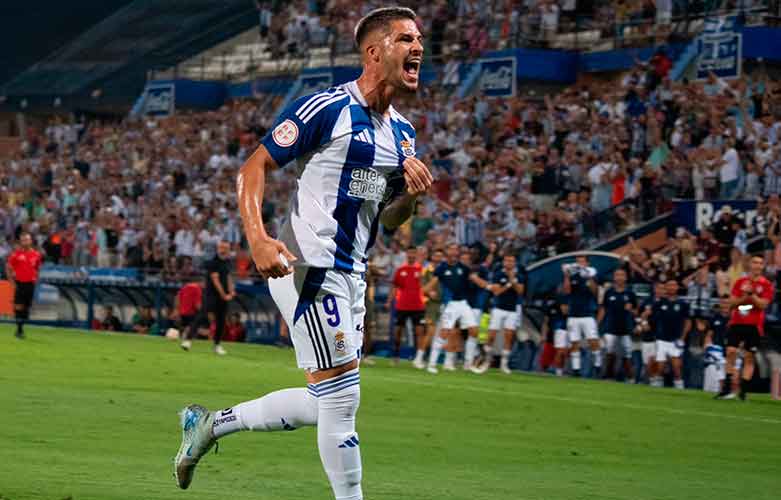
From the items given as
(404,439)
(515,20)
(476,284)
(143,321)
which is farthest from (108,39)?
(404,439)

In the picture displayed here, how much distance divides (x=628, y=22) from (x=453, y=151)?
5.07 meters

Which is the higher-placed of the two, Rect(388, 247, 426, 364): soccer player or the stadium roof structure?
the stadium roof structure

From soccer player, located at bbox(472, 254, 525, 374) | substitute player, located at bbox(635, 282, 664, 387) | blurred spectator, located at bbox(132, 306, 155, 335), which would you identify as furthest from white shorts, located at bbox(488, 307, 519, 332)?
blurred spectator, located at bbox(132, 306, 155, 335)

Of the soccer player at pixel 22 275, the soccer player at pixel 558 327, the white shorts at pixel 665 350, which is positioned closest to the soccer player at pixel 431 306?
the soccer player at pixel 558 327

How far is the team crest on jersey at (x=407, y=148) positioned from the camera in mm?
7586

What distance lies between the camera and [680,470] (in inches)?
489

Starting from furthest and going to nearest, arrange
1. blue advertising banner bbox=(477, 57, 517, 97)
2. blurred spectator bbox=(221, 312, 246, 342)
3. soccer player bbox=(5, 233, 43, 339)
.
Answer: blue advertising banner bbox=(477, 57, 517, 97) → blurred spectator bbox=(221, 312, 246, 342) → soccer player bbox=(5, 233, 43, 339)

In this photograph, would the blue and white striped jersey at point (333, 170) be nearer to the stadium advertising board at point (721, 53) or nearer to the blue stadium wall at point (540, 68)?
the stadium advertising board at point (721, 53)

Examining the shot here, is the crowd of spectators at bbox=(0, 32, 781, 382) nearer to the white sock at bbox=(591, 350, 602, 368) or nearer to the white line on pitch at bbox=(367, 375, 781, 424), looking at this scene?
the white sock at bbox=(591, 350, 602, 368)

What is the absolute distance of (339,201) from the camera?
24.3 feet

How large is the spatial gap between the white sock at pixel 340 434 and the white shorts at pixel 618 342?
18513 millimetres

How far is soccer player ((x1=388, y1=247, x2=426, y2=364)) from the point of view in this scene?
26.3 m

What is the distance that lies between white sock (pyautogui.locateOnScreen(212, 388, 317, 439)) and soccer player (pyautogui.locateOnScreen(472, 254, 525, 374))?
18253 mm

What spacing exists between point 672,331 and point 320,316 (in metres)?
17.8
